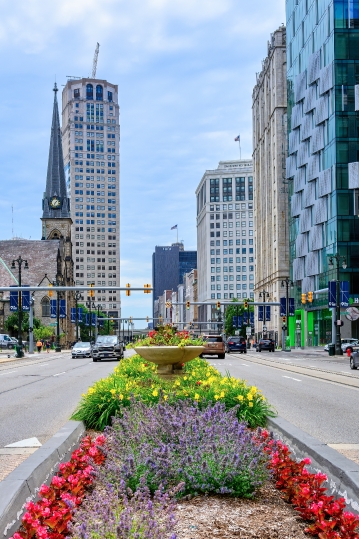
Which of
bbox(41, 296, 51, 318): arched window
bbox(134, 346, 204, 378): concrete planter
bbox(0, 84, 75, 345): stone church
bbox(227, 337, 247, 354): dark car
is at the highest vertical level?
bbox(0, 84, 75, 345): stone church

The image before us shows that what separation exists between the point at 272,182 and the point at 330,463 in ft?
351

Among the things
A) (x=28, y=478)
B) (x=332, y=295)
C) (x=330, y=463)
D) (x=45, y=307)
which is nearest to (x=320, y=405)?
(x=330, y=463)

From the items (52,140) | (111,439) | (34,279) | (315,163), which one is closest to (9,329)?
(34,279)

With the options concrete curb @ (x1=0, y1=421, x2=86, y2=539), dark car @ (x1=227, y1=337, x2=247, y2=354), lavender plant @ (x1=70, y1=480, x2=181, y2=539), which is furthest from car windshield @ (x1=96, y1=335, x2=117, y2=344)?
lavender plant @ (x1=70, y1=480, x2=181, y2=539)

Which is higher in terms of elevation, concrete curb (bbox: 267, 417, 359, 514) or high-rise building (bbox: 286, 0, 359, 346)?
high-rise building (bbox: 286, 0, 359, 346)

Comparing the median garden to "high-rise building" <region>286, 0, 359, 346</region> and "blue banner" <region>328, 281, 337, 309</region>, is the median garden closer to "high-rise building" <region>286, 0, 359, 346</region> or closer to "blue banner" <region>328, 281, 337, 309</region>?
"blue banner" <region>328, 281, 337, 309</region>

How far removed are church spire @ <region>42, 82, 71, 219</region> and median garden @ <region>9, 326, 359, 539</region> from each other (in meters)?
125

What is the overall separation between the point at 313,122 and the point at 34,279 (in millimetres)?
61142

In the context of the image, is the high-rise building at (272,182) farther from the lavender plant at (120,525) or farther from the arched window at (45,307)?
the lavender plant at (120,525)

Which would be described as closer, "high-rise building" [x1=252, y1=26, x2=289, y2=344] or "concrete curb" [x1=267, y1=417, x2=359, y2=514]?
"concrete curb" [x1=267, y1=417, x2=359, y2=514]

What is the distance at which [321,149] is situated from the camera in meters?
76.8

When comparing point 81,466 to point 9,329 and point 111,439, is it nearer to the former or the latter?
point 111,439

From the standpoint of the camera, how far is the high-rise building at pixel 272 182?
10525 centimetres

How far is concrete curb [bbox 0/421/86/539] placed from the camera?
15.9 feet
